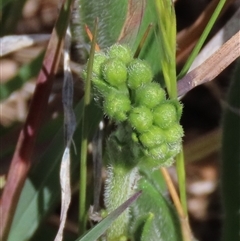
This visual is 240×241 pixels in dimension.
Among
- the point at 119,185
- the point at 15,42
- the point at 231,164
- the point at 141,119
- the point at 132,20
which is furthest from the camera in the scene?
the point at 15,42

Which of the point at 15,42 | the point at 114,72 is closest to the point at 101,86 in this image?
the point at 114,72

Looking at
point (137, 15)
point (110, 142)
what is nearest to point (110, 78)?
point (110, 142)

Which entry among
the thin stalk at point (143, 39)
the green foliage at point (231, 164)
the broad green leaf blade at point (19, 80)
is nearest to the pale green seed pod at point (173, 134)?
the thin stalk at point (143, 39)

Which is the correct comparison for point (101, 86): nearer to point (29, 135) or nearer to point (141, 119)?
Result: point (141, 119)

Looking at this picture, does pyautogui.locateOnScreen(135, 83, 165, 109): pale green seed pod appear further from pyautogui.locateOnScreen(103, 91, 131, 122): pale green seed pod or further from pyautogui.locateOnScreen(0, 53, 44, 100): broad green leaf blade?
pyautogui.locateOnScreen(0, 53, 44, 100): broad green leaf blade

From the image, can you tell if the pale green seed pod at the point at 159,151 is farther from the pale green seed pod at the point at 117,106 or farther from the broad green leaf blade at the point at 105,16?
the broad green leaf blade at the point at 105,16
